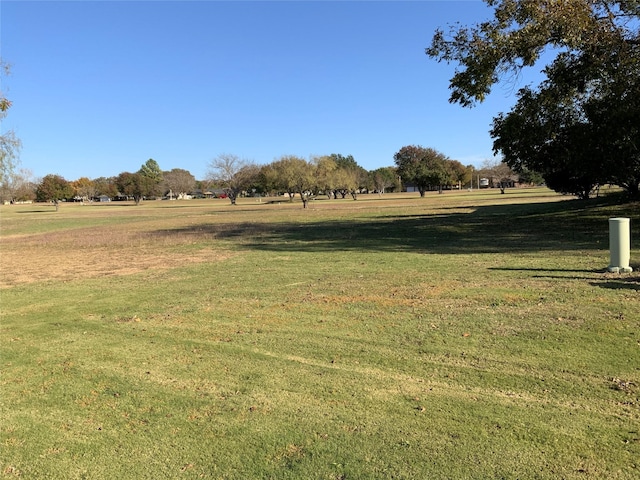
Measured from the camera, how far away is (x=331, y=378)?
4664 mm

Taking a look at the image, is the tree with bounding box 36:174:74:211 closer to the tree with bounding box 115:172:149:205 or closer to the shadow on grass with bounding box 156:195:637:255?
the tree with bounding box 115:172:149:205

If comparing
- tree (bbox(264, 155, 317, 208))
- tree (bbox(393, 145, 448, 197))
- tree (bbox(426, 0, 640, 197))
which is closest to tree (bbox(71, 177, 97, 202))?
tree (bbox(393, 145, 448, 197))

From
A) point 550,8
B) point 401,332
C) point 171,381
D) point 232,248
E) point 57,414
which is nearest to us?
point 57,414

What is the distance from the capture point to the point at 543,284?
28.1 feet

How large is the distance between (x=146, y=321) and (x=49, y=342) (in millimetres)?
1352

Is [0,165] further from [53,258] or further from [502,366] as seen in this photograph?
[502,366]

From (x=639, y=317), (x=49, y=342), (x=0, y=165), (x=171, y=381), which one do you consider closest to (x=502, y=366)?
(x=639, y=317)

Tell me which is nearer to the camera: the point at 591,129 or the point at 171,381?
the point at 171,381

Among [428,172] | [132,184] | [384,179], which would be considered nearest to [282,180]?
[428,172]

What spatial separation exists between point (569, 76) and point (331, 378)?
1674 cm

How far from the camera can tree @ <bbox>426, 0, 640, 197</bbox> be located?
14188 millimetres

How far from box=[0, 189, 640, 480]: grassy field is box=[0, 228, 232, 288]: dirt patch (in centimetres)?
249

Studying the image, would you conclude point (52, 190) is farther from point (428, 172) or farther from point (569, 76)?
point (569, 76)

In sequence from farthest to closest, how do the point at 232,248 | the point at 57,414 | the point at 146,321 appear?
the point at 232,248
the point at 146,321
the point at 57,414
